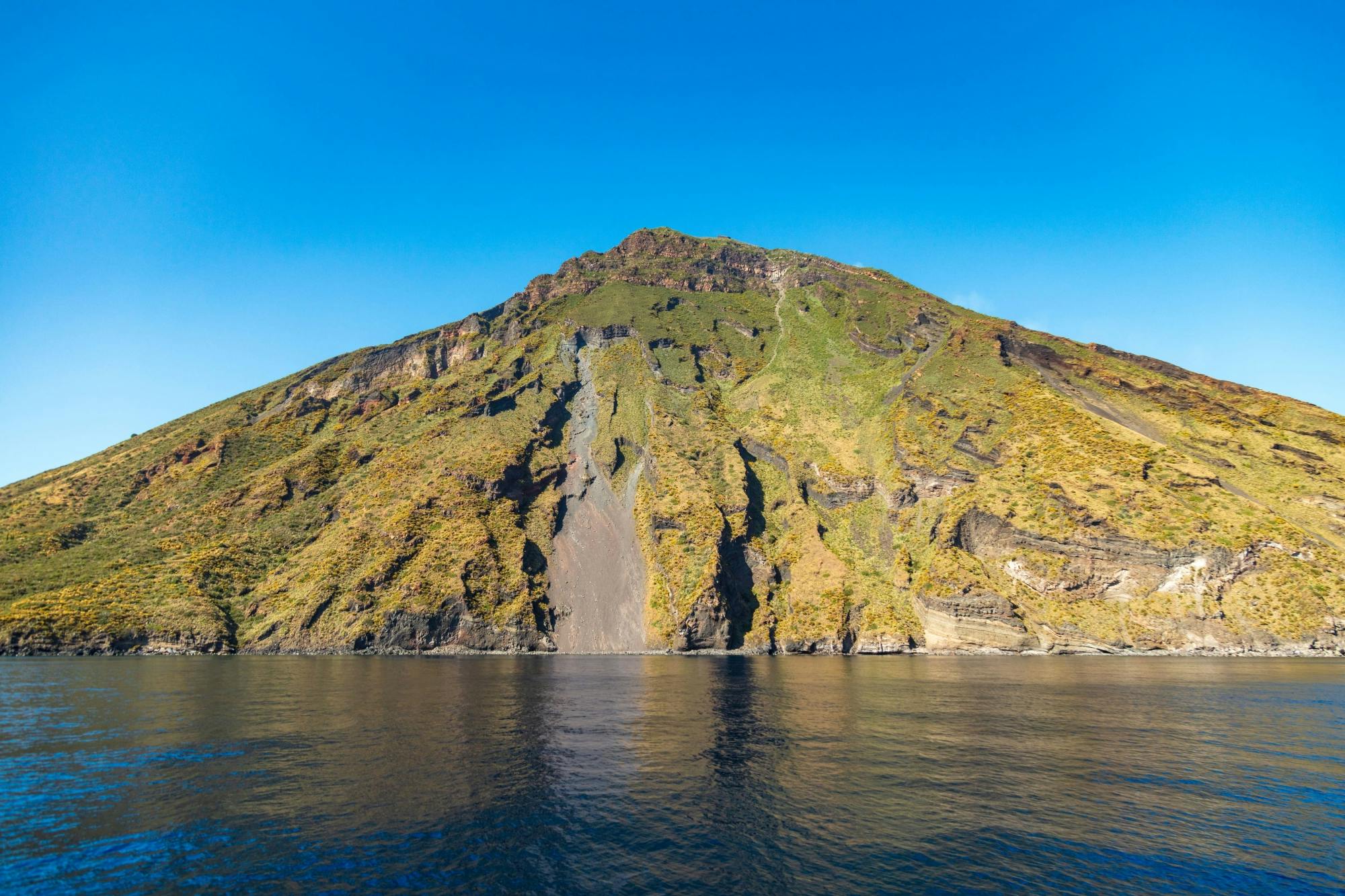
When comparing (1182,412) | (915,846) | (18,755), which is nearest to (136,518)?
(18,755)

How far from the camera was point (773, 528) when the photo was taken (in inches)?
6339

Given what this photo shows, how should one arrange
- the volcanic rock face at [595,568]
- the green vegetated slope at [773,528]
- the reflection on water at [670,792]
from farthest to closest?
1. the volcanic rock face at [595,568]
2. the green vegetated slope at [773,528]
3. the reflection on water at [670,792]

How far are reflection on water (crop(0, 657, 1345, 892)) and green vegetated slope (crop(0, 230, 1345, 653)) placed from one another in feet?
232

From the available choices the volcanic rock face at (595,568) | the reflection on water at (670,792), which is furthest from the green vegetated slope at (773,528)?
the reflection on water at (670,792)

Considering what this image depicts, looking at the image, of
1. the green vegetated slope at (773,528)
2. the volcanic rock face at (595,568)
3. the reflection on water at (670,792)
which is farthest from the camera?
the volcanic rock face at (595,568)

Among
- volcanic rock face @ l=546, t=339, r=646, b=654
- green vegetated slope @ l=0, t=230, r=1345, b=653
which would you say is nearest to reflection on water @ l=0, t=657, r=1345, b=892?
green vegetated slope @ l=0, t=230, r=1345, b=653

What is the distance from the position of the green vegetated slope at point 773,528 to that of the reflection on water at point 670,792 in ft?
232

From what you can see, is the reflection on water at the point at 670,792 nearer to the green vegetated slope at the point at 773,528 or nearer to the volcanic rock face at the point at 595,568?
the green vegetated slope at the point at 773,528

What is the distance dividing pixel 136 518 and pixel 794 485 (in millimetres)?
182676

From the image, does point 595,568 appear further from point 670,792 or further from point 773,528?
point 670,792

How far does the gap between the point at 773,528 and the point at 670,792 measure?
134 meters

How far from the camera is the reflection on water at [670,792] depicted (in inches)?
813

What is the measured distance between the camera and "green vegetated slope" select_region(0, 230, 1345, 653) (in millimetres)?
121062

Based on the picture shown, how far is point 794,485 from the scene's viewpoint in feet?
563
